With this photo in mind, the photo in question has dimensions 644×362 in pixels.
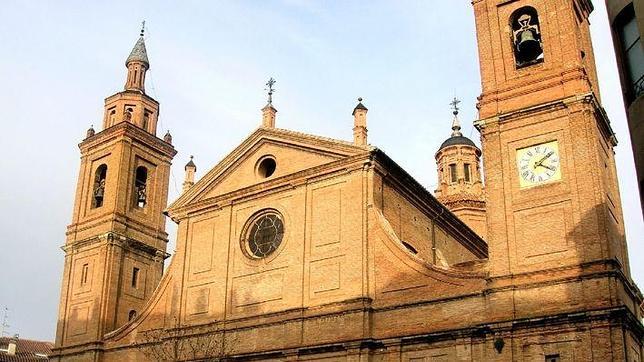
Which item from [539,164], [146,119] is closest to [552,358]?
[539,164]

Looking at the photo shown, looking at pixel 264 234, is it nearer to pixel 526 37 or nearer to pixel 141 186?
pixel 141 186

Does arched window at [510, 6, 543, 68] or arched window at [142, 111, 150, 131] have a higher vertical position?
arched window at [142, 111, 150, 131]

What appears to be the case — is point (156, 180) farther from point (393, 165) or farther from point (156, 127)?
point (393, 165)

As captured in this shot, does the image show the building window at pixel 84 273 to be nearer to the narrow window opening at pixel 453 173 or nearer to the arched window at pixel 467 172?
the narrow window opening at pixel 453 173

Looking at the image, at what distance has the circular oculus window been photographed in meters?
25.3

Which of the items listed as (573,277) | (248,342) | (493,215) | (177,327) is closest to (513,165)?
(493,215)

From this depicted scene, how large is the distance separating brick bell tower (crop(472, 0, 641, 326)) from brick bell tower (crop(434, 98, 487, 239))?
724 inches

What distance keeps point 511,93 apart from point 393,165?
15.1 ft

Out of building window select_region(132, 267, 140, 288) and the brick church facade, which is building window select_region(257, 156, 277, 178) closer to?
the brick church facade

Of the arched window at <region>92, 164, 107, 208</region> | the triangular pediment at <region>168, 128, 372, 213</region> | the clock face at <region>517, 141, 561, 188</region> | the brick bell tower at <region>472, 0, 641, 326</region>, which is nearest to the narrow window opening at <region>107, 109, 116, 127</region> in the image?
the arched window at <region>92, 164, 107, 208</region>

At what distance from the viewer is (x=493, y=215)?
20.3 metres

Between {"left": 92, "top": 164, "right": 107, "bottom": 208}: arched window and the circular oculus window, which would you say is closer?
the circular oculus window

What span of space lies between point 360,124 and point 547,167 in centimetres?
690

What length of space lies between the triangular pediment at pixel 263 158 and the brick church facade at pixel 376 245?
2.4 inches
